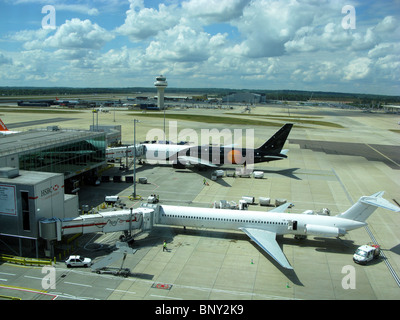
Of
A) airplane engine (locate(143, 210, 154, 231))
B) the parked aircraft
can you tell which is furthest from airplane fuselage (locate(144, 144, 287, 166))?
airplane engine (locate(143, 210, 154, 231))

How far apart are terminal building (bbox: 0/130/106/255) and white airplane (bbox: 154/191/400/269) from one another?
38.3 feet

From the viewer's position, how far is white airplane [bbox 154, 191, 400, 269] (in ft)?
120

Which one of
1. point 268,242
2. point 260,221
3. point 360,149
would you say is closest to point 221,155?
point 260,221

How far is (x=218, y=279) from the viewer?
1200 inches

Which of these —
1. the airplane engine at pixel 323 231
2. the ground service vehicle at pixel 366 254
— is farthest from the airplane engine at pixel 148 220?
the ground service vehicle at pixel 366 254

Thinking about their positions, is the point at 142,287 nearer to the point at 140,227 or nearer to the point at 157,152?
the point at 140,227

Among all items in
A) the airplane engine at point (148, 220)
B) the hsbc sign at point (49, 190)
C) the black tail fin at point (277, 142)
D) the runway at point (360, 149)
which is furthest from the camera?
the runway at point (360, 149)

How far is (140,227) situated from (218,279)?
1223cm

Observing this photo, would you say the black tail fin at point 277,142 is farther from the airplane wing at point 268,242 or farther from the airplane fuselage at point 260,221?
the airplane wing at point 268,242

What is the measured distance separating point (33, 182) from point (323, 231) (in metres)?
30.9

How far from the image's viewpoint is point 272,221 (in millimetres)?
37750

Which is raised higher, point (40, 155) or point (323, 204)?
point (40, 155)

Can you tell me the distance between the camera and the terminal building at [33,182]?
111 ft
